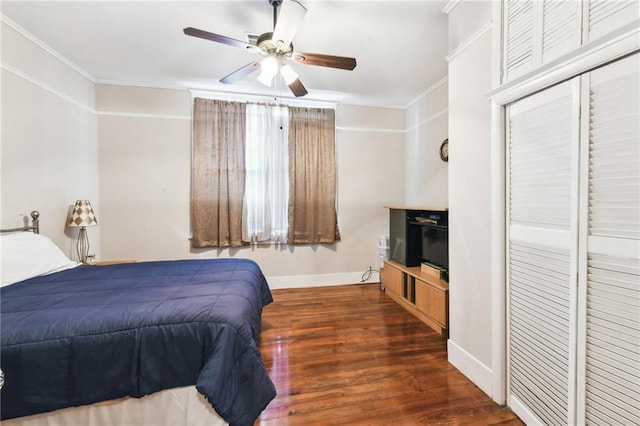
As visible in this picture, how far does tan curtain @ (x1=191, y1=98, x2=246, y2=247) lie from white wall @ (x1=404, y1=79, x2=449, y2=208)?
2.56m

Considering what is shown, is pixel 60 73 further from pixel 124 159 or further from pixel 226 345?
pixel 226 345

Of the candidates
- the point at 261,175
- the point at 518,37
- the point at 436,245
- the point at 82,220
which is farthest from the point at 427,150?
the point at 82,220

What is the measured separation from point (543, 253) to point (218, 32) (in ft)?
9.92

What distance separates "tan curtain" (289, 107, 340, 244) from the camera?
3.86 meters

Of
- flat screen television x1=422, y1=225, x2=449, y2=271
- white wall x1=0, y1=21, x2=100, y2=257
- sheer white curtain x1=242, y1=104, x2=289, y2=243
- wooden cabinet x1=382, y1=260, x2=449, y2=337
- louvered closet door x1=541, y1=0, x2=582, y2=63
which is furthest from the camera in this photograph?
sheer white curtain x1=242, y1=104, x2=289, y2=243

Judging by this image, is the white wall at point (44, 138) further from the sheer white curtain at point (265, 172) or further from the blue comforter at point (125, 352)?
the sheer white curtain at point (265, 172)

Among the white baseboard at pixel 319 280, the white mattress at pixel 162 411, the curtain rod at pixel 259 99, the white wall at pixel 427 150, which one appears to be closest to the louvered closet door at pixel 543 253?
the white mattress at pixel 162 411

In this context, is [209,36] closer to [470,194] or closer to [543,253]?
[470,194]

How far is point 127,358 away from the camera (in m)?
1.29

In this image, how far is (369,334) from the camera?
2584mm

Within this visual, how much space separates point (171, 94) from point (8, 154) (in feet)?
6.08

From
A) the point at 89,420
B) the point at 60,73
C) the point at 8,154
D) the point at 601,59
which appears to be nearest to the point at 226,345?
the point at 89,420

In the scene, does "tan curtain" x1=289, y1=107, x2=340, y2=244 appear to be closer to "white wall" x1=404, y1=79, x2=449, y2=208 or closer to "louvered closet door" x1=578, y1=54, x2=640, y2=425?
"white wall" x1=404, y1=79, x2=449, y2=208

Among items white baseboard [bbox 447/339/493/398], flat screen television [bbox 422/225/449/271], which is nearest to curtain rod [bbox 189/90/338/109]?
flat screen television [bbox 422/225/449/271]
